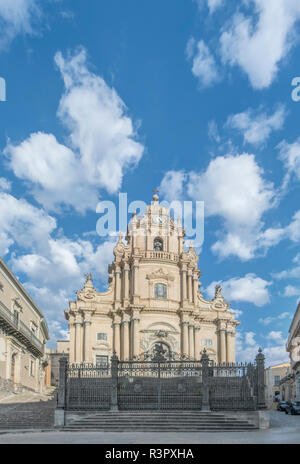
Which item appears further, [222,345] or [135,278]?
[222,345]

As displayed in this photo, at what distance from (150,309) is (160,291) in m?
2.43

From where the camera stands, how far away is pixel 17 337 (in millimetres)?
37312

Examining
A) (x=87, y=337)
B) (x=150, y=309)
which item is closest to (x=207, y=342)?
(x=150, y=309)

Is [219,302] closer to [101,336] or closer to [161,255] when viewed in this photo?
[161,255]

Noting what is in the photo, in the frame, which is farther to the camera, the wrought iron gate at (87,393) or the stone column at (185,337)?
the stone column at (185,337)

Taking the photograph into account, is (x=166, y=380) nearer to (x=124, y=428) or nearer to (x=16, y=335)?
(x=124, y=428)

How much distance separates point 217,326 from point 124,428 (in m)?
30.3

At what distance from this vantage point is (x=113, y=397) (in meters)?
21.9

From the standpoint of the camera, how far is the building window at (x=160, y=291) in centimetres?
4732

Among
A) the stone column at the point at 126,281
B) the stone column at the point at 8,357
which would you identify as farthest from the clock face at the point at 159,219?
the stone column at the point at 8,357

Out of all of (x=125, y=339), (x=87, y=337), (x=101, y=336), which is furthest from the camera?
(x=101, y=336)

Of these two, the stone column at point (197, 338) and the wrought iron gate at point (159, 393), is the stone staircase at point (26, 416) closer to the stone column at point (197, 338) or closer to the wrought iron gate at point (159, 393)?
the wrought iron gate at point (159, 393)

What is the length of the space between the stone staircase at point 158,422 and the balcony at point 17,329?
12697 millimetres
